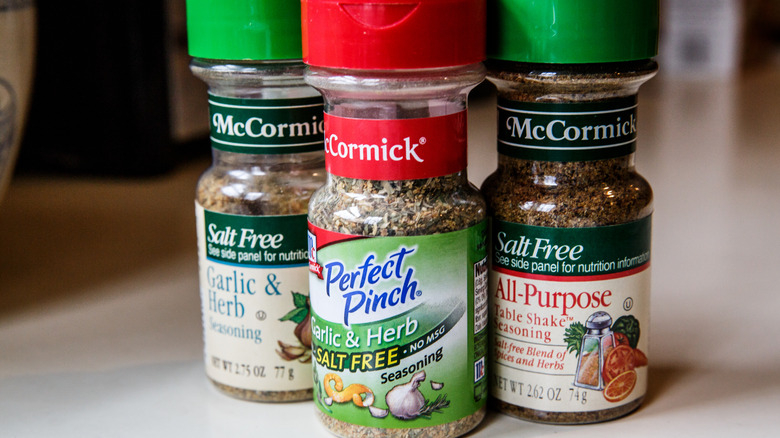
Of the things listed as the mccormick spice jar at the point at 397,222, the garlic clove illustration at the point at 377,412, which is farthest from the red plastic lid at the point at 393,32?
the garlic clove illustration at the point at 377,412

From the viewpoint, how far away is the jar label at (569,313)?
0.59 meters

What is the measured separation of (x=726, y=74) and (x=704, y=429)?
4.64 feet

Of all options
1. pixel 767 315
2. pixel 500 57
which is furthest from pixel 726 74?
pixel 500 57

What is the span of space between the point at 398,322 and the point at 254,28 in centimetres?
20

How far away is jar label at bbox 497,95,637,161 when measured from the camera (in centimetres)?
58

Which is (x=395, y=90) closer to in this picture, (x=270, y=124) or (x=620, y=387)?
(x=270, y=124)

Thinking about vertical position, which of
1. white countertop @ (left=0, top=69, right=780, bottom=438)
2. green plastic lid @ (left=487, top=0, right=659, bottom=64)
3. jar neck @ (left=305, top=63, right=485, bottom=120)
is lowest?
white countertop @ (left=0, top=69, right=780, bottom=438)

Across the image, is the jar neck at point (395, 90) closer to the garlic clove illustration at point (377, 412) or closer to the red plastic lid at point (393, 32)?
the red plastic lid at point (393, 32)

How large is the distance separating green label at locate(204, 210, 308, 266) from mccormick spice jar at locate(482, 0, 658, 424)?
130 millimetres

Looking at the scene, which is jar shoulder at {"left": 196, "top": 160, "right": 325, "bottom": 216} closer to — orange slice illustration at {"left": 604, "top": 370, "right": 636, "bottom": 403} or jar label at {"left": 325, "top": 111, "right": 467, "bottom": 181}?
jar label at {"left": 325, "top": 111, "right": 467, "bottom": 181}

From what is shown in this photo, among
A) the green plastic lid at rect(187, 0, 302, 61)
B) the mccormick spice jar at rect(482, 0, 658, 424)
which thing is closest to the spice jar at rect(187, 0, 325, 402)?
the green plastic lid at rect(187, 0, 302, 61)

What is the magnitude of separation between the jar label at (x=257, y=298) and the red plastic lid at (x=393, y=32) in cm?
14

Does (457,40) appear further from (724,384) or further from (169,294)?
(169,294)

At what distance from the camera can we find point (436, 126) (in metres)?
0.55
